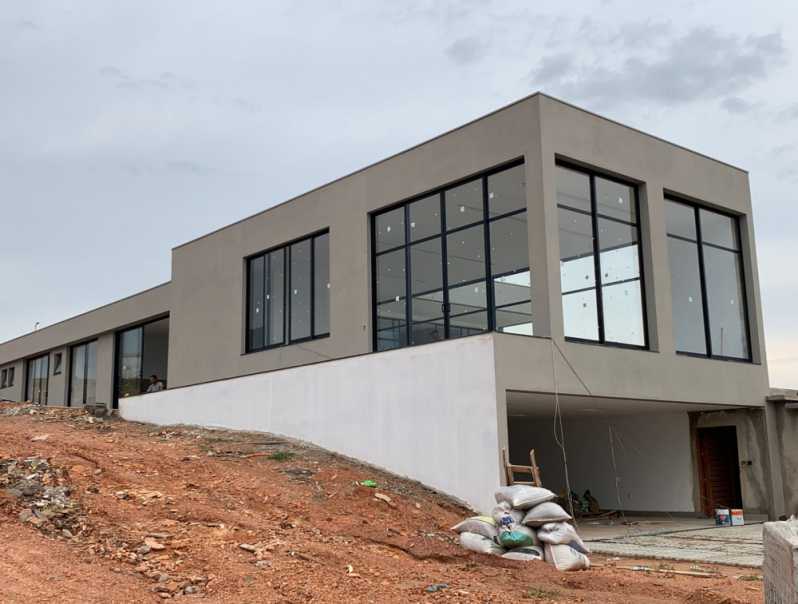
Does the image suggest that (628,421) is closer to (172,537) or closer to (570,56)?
(570,56)

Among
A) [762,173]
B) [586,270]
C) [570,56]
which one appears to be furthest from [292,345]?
[762,173]

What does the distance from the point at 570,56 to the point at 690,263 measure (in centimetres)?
508

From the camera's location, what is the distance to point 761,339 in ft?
55.5

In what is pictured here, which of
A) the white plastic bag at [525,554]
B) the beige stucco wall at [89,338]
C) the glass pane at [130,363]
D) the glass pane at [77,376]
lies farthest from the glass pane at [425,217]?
the glass pane at [77,376]

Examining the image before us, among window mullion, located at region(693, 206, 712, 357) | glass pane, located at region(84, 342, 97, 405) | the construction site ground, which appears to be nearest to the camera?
the construction site ground

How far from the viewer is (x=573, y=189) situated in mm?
14117

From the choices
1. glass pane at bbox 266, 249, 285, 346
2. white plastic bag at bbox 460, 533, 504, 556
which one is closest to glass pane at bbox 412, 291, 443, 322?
glass pane at bbox 266, 249, 285, 346

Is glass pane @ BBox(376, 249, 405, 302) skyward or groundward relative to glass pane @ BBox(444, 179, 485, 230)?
groundward

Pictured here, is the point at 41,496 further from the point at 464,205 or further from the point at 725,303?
the point at 725,303

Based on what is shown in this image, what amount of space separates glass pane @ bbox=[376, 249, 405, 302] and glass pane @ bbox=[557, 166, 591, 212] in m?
3.65

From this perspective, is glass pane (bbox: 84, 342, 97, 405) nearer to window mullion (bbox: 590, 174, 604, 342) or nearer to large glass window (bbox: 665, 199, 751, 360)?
window mullion (bbox: 590, 174, 604, 342)

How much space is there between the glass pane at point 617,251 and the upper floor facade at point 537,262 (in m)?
0.04

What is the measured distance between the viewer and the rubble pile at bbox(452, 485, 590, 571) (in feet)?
30.8

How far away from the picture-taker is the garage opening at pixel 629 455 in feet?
55.4
